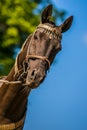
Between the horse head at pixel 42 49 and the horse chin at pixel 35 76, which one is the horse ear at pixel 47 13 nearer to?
the horse head at pixel 42 49

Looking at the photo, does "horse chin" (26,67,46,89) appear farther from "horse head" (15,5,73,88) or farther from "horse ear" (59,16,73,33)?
"horse ear" (59,16,73,33)

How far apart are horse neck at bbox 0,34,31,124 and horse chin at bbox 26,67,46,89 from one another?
44 centimetres

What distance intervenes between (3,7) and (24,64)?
35.9 ft

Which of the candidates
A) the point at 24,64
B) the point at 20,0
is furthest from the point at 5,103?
the point at 20,0

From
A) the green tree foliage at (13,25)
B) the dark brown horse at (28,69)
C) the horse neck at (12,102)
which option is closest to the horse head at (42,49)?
the dark brown horse at (28,69)

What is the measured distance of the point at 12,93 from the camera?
6.89 metres

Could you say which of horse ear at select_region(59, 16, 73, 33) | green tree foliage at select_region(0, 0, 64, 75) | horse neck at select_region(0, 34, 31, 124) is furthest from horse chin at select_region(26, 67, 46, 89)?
green tree foliage at select_region(0, 0, 64, 75)

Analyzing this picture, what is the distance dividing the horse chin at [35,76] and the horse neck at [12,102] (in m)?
0.44

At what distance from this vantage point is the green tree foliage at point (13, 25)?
16.6 meters

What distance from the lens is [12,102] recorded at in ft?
22.7

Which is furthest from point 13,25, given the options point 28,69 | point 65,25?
point 28,69

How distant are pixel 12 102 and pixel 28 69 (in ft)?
2.09

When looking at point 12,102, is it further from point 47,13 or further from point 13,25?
point 13,25

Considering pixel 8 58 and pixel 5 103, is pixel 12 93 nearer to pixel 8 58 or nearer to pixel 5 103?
pixel 5 103
